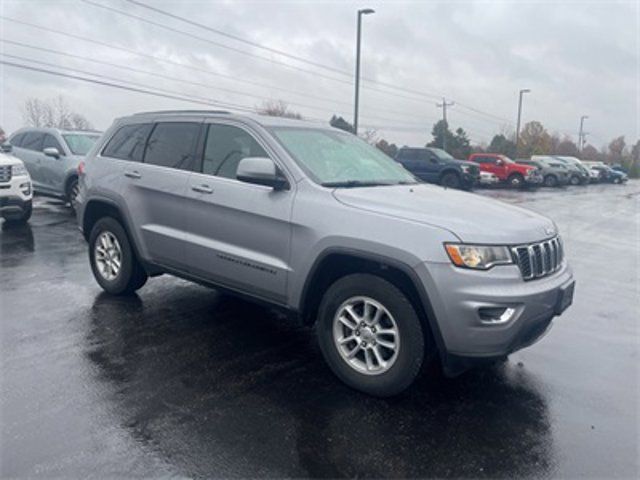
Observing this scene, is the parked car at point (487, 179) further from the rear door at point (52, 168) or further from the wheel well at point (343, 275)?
the wheel well at point (343, 275)

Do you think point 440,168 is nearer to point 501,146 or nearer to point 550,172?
point 550,172

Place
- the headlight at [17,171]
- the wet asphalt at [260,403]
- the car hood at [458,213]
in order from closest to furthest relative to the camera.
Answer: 1. the wet asphalt at [260,403]
2. the car hood at [458,213]
3. the headlight at [17,171]

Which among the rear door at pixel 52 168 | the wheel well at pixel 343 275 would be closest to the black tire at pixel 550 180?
the rear door at pixel 52 168

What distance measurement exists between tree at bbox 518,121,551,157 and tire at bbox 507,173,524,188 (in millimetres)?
38003

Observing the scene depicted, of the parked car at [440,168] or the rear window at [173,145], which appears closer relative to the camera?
the rear window at [173,145]

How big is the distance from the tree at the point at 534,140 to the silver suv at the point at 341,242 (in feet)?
218

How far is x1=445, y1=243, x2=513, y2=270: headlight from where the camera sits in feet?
11.4

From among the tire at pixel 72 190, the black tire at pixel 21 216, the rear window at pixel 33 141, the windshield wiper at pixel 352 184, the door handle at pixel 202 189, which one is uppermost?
the rear window at pixel 33 141

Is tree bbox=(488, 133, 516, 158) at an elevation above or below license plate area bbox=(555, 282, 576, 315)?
above

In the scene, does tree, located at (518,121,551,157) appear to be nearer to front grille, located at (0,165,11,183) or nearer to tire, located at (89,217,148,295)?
front grille, located at (0,165,11,183)

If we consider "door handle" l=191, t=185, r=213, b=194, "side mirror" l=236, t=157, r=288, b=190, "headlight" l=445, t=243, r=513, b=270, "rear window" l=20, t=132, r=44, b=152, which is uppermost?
"rear window" l=20, t=132, r=44, b=152

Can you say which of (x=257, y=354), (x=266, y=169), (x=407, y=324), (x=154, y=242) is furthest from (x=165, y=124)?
(x=407, y=324)

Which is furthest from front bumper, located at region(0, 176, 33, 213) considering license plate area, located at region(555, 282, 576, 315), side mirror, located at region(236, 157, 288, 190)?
license plate area, located at region(555, 282, 576, 315)

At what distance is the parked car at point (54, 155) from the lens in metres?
12.0
